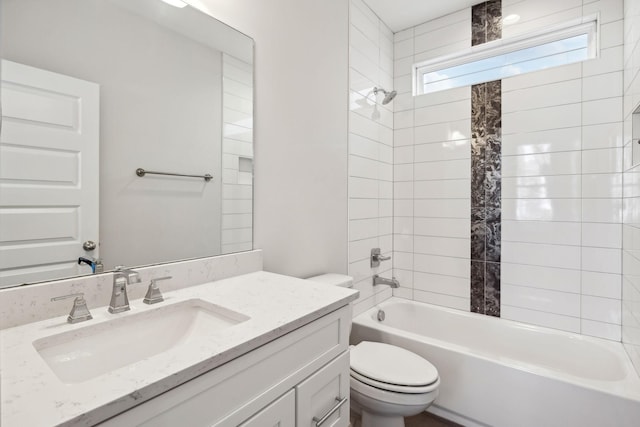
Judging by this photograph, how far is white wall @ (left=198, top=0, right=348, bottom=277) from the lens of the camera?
1.53 metres

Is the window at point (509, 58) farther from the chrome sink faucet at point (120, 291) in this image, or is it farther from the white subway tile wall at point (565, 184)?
the chrome sink faucet at point (120, 291)

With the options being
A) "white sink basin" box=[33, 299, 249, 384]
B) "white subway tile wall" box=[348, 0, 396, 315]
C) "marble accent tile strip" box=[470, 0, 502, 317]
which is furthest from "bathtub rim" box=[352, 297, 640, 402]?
"white sink basin" box=[33, 299, 249, 384]

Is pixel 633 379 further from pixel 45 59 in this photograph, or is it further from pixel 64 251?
pixel 45 59

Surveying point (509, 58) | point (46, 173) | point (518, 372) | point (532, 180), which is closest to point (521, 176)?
point (532, 180)

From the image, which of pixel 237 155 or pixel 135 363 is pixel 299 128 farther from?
pixel 135 363

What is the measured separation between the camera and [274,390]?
0.81m

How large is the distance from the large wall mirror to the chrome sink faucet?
11 centimetres

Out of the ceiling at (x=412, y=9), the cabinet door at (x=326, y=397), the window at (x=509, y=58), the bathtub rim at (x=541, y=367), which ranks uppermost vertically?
the ceiling at (x=412, y=9)

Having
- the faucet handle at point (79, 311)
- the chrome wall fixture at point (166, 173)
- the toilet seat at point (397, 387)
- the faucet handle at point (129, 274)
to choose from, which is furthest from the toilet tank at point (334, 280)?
the faucet handle at point (79, 311)

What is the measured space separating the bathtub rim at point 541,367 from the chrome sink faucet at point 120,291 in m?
1.53

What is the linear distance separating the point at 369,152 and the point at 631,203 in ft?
4.98

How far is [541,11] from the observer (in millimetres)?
2111

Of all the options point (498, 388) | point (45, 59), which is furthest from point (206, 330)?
point (498, 388)

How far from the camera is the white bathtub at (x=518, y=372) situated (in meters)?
1.43
